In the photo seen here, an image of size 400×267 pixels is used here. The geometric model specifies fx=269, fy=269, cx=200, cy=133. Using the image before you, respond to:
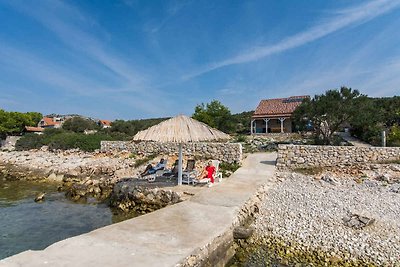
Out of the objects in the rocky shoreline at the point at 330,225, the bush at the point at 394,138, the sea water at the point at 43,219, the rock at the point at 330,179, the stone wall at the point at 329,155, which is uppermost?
the bush at the point at 394,138

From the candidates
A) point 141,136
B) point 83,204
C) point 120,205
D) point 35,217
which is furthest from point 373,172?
point 35,217

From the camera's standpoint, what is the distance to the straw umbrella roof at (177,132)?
9195 mm

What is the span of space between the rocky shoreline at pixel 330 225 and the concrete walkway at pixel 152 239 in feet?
3.39

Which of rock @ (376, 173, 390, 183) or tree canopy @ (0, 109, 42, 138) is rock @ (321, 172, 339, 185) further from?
tree canopy @ (0, 109, 42, 138)

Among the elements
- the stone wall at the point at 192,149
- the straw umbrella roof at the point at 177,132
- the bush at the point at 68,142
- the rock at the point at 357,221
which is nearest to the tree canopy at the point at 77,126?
the bush at the point at 68,142

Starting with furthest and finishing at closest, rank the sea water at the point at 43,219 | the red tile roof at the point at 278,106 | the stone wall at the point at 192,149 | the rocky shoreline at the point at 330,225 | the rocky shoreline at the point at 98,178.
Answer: the red tile roof at the point at 278,106
the stone wall at the point at 192,149
the rocky shoreline at the point at 98,178
the sea water at the point at 43,219
the rocky shoreline at the point at 330,225

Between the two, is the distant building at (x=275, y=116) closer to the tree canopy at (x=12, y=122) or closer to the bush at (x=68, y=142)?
the bush at (x=68, y=142)

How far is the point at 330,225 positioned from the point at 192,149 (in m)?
11.5

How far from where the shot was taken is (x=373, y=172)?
11.4 metres

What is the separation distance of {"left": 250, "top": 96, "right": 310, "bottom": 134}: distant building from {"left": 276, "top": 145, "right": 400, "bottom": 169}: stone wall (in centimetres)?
2015

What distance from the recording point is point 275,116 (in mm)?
33625

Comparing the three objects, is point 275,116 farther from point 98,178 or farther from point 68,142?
point 68,142

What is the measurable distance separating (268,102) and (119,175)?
2690 cm

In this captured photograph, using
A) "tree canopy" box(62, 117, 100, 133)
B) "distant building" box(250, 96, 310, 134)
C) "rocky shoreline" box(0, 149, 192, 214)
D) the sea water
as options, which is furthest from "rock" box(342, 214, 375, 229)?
"tree canopy" box(62, 117, 100, 133)
